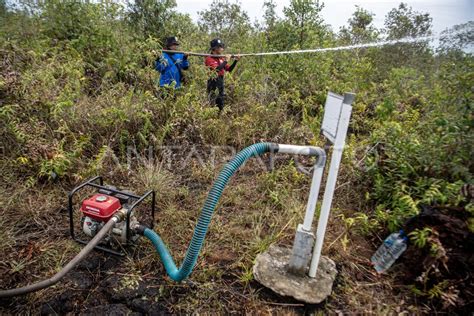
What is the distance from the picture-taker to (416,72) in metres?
4.44

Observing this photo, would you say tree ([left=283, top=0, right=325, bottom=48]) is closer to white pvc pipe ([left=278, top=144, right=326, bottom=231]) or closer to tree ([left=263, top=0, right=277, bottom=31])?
tree ([left=263, top=0, right=277, bottom=31])

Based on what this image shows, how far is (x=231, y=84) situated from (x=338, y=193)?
2.91 meters

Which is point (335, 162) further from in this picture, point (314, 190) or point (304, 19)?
point (304, 19)

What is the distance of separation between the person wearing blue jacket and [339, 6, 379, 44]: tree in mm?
4225

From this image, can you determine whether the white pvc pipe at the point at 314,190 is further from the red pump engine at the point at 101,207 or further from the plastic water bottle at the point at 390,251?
the red pump engine at the point at 101,207

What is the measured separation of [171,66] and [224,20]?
4431 mm

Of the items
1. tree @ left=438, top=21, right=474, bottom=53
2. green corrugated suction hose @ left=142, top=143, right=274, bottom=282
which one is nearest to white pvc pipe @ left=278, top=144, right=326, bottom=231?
green corrugated suction hose @ left=142, top=143, right=274, bottom=282

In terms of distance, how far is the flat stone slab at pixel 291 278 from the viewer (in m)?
1.85

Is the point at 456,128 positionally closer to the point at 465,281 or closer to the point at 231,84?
the point at 465,281

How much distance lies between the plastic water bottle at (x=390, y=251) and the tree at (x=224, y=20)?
648 centimetres

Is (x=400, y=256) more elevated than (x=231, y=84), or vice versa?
(x=231, y=84)

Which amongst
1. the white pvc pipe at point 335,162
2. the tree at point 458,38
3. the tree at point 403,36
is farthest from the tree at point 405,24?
the white pvc pipe at point 335,162

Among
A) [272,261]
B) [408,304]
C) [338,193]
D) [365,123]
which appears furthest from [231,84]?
[408,304]

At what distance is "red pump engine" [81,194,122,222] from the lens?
77.2 inches
